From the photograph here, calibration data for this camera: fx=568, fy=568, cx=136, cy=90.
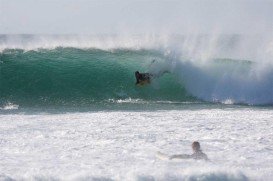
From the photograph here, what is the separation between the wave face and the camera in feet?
70.7

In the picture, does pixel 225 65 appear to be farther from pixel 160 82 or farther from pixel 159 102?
pixel 159 102

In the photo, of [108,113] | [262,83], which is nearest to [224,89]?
[262,83]

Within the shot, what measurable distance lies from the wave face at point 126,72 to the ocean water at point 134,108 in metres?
0.04

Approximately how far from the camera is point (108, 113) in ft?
54.6

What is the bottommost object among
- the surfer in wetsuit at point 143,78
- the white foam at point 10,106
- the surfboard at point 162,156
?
the surfboard at point 162,156

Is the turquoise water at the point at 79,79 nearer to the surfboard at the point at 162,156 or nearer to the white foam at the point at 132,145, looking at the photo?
the white foam at the point at 132,145

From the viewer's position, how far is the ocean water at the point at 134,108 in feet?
32.9

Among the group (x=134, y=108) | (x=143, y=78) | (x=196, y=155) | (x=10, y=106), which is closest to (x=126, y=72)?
(x=143, y=78)

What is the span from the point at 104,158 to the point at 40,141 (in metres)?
2.07

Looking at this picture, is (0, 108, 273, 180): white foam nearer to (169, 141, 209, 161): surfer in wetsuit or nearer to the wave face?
(169, 141, 209, 161): surfer in wetsuit

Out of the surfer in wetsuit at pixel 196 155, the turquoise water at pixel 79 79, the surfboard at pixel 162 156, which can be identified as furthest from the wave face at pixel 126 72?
the surfer in wetsuit at pixel 196 155

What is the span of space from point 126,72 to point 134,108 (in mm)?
5324

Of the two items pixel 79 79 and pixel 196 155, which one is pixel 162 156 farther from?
pixel 79 79

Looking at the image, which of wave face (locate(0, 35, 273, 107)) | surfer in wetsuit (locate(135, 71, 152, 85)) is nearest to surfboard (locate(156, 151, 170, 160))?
wave face (locate(0, 35, 273, 107))
